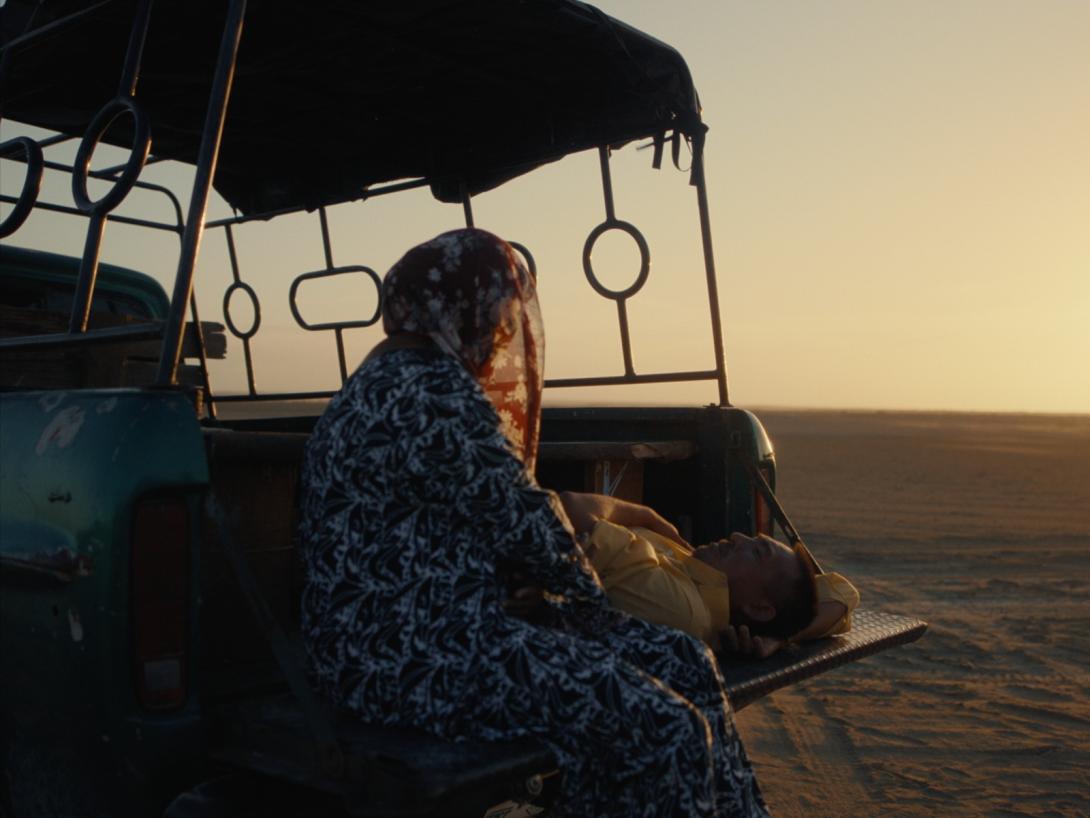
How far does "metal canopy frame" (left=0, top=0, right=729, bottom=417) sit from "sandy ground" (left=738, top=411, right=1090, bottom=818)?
1.71 metres

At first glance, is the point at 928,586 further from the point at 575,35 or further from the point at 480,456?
the point at 480,456

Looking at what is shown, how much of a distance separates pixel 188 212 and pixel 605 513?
1481 millimetres

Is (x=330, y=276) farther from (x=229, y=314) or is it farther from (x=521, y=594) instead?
(x=521, y=594)

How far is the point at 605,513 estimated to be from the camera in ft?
10.4

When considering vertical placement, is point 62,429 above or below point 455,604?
above

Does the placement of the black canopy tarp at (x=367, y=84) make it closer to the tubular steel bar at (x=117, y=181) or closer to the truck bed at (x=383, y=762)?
the tubular steel bar at (x=117, y=181)

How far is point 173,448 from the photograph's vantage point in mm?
2033

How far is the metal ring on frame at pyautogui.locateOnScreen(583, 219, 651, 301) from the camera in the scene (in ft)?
13.4

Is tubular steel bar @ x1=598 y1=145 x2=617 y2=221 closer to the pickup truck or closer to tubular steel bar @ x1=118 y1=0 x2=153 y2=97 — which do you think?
the pickup truck

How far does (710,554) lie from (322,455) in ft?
4.54

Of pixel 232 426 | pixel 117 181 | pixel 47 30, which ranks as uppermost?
pixel 47 30

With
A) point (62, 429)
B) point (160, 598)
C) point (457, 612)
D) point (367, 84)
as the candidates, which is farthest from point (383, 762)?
point (367, 84)

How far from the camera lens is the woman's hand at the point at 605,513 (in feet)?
10.0

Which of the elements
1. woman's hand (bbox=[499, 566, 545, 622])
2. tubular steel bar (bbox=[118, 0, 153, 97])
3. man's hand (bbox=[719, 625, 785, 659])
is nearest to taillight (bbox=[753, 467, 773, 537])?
man's hand (bbox=[719, 625, 785, 659])
